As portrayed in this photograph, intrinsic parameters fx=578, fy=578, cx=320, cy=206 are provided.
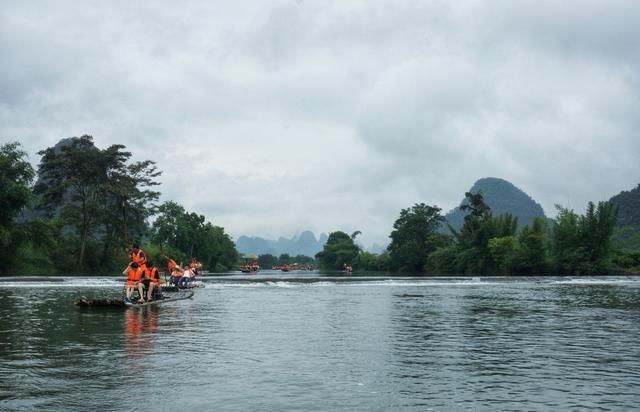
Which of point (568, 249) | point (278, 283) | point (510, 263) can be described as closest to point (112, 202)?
point (278, 283)

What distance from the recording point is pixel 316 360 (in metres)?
14.0

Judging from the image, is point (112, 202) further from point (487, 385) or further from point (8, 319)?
point (487, 385)

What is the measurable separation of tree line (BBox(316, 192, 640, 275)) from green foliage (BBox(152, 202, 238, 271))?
4372 cm

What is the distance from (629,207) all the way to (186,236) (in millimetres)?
129134

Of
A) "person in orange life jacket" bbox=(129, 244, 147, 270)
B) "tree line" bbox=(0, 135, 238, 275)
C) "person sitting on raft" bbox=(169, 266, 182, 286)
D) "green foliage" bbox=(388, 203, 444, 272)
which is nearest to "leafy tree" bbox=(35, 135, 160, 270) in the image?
"tree line" bbox=(0, 135, 238, 275)

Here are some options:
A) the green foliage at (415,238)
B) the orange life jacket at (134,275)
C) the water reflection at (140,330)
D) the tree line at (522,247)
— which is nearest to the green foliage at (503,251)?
the tree line at (522,247)

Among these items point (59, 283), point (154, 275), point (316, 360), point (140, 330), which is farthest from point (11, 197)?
point (316, 360)

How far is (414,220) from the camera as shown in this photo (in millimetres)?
137750

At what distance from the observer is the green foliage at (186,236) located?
112188 mm

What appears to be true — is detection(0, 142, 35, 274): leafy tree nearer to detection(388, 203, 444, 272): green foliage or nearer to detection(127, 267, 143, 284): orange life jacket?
detection(127, 267, 143, 284): orange life jacket

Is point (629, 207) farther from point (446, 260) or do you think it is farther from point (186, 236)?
point (186, 236)

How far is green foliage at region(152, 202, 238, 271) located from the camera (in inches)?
4417

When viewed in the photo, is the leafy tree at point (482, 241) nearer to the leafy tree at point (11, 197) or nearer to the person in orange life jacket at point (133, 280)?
the leafy tree at point (11, 197)

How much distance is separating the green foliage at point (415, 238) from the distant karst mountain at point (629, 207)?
195 feet
